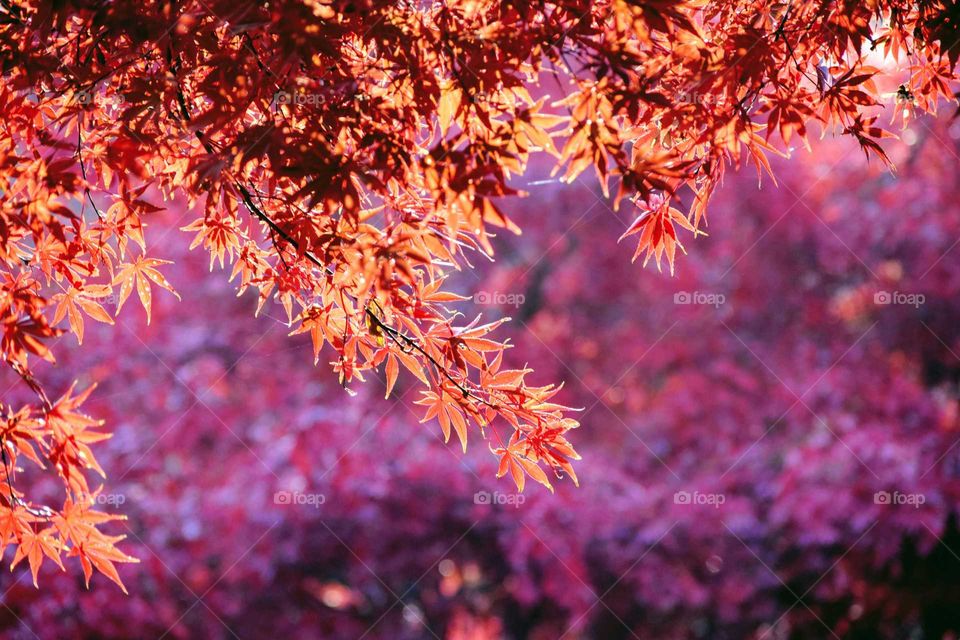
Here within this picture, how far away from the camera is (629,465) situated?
445 cm

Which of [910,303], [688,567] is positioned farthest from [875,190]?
[688,567]

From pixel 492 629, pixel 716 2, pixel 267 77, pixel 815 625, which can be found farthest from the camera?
pixel 492 629

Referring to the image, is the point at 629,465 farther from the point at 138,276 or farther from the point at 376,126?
the point at 376,126

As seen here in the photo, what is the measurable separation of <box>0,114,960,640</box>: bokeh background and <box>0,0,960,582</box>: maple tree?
2370mm

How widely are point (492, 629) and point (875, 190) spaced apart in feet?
10.7

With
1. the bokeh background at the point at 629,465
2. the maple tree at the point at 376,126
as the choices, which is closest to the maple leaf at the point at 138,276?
the maple tree at the point at 376,126

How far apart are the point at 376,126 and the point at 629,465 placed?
139 inches

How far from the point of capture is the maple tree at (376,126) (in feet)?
3.70

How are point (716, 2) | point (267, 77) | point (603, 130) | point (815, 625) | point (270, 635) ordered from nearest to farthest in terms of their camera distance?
1. point (603, 130)
2. point (267, 77)
3. point (716, 2)
4. point (270, 635)
5. point (815, 625)

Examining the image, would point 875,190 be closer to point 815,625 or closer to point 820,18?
point 815,625

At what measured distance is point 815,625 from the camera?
416 cm

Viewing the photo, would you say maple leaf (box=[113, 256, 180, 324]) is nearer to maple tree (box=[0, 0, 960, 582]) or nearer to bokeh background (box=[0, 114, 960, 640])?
maple tree (box=[0, 0, 960, 582])

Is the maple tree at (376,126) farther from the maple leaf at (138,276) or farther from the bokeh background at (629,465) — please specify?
the bokeh background at (629,465)

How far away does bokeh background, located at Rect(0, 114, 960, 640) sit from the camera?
3.78 metres
